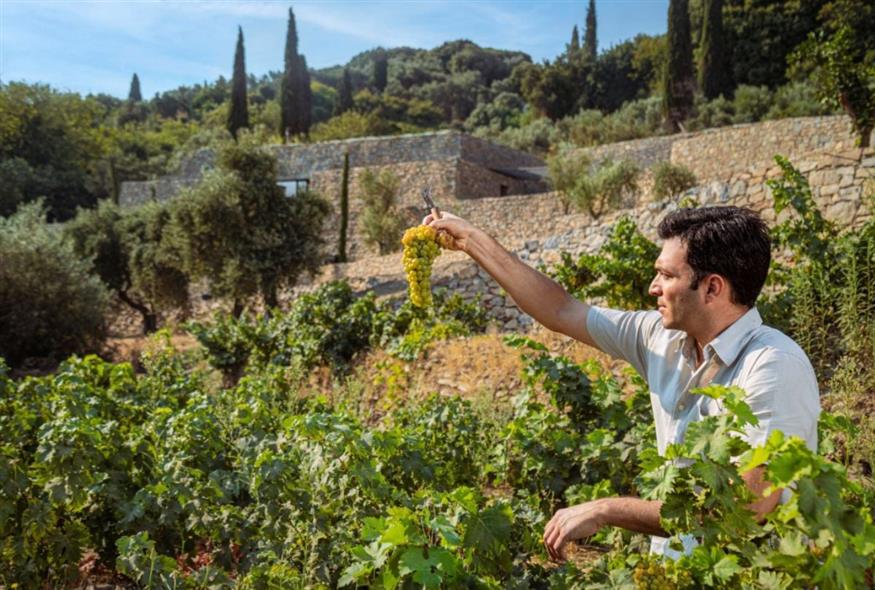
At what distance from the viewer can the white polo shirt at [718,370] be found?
64.8 inches

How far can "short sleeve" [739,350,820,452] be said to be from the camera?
1.63 m

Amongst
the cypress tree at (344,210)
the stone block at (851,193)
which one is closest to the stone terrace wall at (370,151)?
the cypress tree at (344,210)

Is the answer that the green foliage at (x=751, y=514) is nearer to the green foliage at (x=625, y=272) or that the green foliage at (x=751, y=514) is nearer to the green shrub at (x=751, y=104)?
the green foliage at (x=625, y=272)

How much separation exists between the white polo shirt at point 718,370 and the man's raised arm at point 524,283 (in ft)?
0.20

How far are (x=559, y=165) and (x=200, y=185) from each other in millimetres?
10701

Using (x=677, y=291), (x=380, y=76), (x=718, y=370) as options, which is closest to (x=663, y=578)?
(x=718, y=370)

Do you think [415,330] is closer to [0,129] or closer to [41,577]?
[41,577]

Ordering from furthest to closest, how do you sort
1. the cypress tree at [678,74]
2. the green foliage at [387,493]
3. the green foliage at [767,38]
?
the green foliage at [767,38] < the cypress tree at [678,74] < the green foliage at [387,493]

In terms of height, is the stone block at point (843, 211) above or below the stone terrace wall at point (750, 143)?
below

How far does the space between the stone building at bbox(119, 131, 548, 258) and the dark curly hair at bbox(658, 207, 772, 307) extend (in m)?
21.7

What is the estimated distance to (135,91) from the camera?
206ft

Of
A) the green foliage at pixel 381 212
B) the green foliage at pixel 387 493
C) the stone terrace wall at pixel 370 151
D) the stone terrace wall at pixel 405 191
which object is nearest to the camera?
the green foliage at pixel 387 493

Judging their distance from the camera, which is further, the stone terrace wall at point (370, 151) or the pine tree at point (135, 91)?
the pine tree at point (135, 91)

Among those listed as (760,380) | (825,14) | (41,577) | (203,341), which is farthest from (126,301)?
(825,14)
